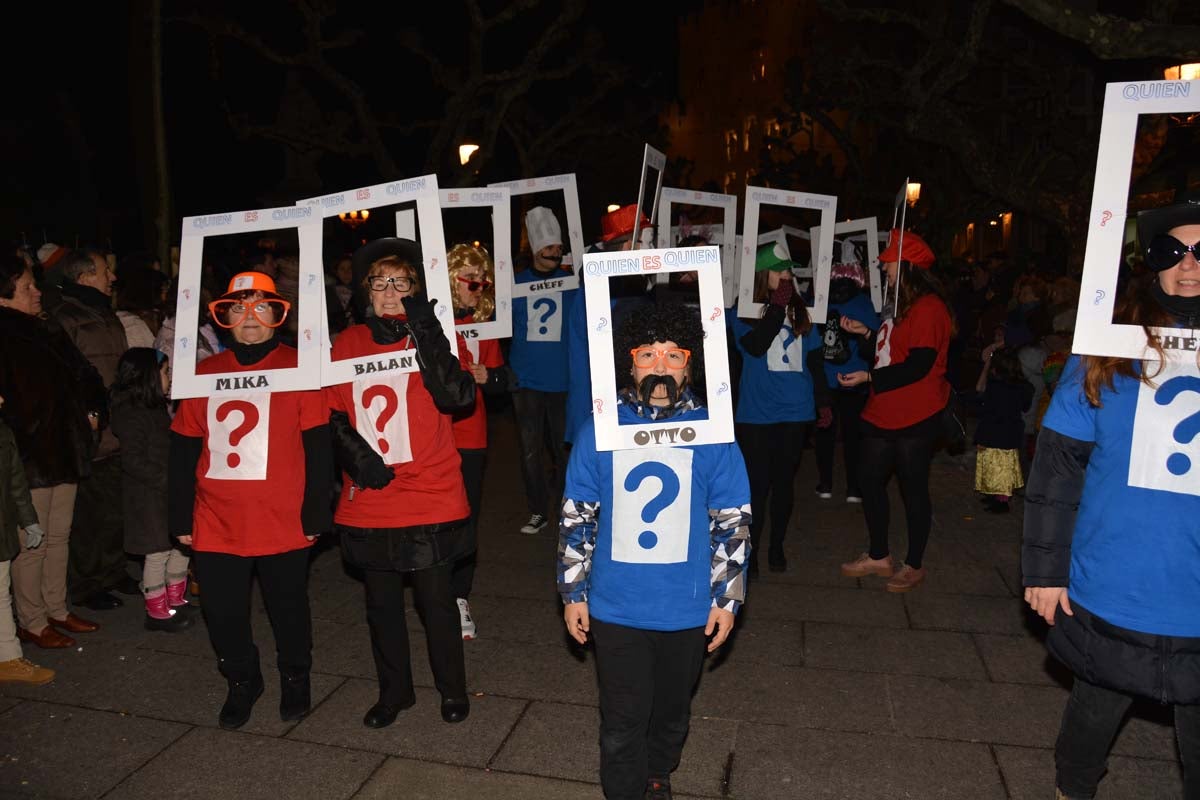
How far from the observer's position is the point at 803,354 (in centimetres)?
598

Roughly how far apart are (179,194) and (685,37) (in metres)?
65.8

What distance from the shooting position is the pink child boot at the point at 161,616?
17.7ft

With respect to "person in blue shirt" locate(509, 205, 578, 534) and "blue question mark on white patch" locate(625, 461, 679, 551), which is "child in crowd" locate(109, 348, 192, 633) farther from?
"blue question mark on white patch" locate(625, 461, 679, 551)

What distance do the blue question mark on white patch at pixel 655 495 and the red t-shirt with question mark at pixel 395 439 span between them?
47.4 inches

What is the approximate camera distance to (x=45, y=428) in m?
5.06

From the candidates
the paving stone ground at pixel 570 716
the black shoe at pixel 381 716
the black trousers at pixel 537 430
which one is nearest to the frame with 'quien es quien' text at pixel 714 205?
the black trousers at pixel 537 430

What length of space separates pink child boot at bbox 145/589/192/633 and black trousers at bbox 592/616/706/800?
327cm

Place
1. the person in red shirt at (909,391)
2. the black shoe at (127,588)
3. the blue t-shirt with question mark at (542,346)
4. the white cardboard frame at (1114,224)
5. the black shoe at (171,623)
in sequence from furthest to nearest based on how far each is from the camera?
1. the blue t-shirt with question mark at (542,346)
2. the black shoe at (127,588)
3. the person in red shirt at (909,391)
4. the black shoe at (171,623)
5. the white cardboard frame at (1114,224)

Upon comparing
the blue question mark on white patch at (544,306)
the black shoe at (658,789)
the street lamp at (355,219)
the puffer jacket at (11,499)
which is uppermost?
the street lamp at (355,219)

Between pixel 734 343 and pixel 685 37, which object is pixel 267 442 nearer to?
pixel 734 343

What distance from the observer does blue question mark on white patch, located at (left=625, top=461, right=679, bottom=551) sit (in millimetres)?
3135

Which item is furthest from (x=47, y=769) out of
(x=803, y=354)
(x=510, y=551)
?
(x=803, y=354)

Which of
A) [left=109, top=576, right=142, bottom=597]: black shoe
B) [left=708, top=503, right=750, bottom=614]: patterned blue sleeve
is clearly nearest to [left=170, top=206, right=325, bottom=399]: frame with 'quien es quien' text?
[left=708, top=503, right=750, bottom=614]: patterned blue sleeve

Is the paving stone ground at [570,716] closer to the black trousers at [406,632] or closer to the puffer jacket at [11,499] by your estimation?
the black trousers at [406,632]
